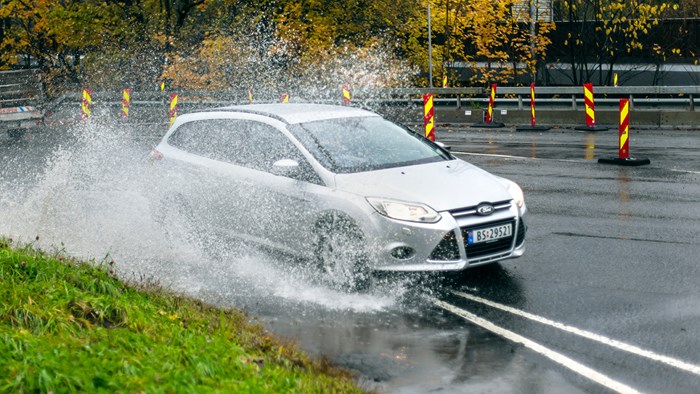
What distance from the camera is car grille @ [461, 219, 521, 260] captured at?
930 centimetres

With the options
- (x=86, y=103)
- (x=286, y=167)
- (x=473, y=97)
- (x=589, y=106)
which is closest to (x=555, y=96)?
(x=473, y=97)

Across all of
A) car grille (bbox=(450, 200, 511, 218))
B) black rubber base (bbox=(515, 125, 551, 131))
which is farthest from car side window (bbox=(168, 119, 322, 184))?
black rubber base (bbox=(515, 125, 551, 131))

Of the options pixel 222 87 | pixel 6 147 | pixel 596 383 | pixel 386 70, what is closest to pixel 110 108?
pixel 222 87

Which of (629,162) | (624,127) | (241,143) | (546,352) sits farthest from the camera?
(629,162)

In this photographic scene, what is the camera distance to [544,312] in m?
8.58

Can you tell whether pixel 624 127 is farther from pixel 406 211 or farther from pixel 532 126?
pixel 532 126

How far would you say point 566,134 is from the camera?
88.7 ft

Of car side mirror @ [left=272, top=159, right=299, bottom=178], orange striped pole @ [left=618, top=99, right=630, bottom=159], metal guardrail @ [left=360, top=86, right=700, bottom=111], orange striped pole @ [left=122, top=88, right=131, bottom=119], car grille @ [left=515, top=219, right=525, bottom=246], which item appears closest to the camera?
car grille @ [left=515, top=219, right=525, bottom=246]

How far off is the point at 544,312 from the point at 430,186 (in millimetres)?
1676

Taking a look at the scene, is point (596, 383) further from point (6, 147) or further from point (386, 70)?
point (386, 70)

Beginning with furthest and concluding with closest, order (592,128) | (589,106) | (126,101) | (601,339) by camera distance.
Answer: (126,101) → (592,128) → (589,106) → (601,339)

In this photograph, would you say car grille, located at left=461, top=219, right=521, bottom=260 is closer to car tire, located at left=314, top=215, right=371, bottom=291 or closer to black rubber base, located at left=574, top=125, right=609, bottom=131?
car tire, located at left=314, top=215, right=371, bottom=291

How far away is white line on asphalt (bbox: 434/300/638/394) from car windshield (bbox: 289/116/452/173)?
183 centimetres

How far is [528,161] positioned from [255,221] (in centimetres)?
1078
